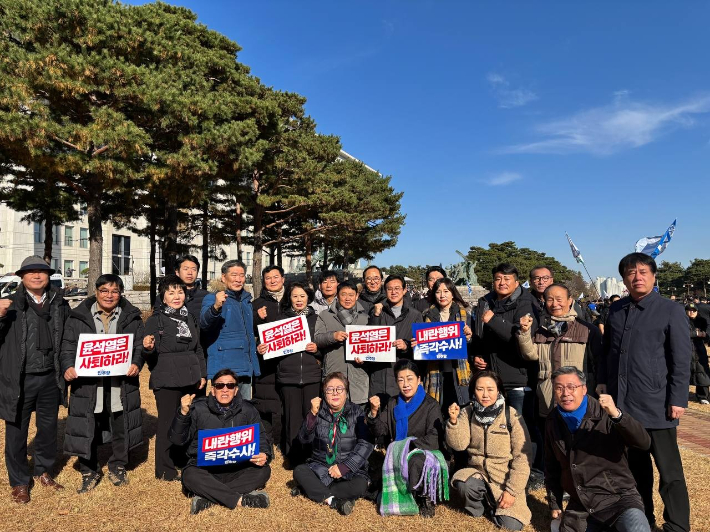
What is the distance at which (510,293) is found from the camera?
15.9 feet

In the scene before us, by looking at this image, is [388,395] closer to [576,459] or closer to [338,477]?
[338,477]

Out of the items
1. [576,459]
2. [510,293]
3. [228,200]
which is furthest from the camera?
[228,200]

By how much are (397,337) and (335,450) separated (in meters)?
1.40

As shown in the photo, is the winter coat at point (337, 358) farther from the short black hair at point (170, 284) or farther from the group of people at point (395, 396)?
the short black hair at point (170, 284)

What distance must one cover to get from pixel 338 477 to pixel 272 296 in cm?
217

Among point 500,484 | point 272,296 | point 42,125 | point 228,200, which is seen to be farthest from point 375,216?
point 500,484

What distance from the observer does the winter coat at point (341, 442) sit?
4434 millimetres

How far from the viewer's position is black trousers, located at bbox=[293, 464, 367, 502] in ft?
14.3

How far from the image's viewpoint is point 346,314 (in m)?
5.45

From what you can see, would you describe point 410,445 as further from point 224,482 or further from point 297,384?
point 224,482

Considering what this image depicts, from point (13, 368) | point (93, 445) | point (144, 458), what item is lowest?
Answer: point (144, 458)

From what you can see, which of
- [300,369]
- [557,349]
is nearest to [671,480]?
[557,349]

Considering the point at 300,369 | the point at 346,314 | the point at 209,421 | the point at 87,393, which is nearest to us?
the point at 209,421

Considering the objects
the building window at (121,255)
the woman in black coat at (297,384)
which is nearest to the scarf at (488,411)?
the woman in black coat at (297,384)
